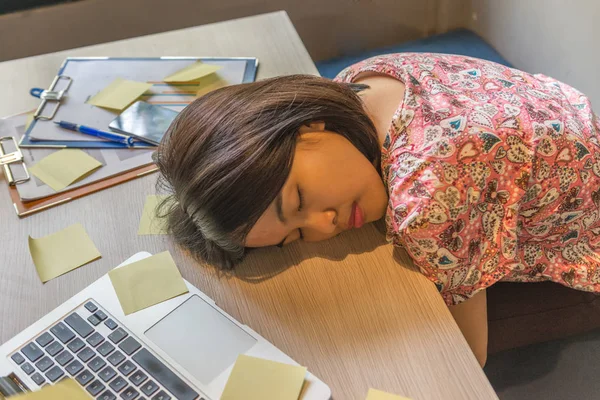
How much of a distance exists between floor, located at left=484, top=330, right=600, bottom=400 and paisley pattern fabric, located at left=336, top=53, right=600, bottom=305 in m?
0.29

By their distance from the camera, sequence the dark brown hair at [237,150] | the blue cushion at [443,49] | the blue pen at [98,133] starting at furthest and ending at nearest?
the blue cushion at [443,49]
the blue pen at [98,133]
the dark brown hair at [237,150]

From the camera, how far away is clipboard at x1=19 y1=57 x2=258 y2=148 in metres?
0.98

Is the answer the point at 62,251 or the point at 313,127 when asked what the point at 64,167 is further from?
the point at 313,127

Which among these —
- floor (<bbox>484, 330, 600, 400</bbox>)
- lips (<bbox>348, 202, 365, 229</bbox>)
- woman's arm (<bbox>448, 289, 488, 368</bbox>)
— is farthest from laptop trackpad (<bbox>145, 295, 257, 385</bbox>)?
floor (<bbox>484, 330, 600, 400</bbox>)

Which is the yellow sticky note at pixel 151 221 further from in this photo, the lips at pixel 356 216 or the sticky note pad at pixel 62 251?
the lips at pixel 356 216

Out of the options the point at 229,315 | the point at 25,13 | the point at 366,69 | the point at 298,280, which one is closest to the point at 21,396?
the point at 229,315

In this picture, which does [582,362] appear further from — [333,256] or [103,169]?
[103,169]

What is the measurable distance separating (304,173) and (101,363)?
335 mm

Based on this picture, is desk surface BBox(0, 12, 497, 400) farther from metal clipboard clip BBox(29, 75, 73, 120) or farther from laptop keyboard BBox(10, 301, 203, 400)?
metal clipboard clip BBox(29, 75, 73, 120)

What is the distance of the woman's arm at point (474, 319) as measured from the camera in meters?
0.81

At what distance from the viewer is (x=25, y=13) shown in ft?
5.37

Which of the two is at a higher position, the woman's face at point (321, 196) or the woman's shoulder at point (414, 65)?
the woman's shoulder at point (414, 65)

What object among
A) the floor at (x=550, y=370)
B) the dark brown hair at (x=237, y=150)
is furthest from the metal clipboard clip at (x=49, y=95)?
the floor at (x=550, y=370)

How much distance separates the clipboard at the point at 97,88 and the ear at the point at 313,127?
35cm
